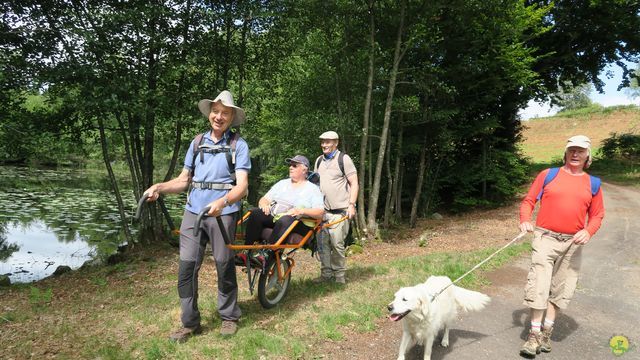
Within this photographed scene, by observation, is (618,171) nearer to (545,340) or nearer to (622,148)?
(622,148)

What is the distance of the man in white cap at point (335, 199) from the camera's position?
6.08 meters

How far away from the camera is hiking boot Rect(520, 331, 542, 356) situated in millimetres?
3820

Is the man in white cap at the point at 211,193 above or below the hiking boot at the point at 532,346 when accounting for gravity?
above

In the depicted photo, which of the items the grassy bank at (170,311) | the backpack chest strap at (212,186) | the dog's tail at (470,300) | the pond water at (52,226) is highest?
the backpack chest strap at (212,186)

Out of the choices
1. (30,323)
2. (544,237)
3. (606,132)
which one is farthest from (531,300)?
(606,132)

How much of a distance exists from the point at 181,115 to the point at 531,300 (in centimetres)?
766

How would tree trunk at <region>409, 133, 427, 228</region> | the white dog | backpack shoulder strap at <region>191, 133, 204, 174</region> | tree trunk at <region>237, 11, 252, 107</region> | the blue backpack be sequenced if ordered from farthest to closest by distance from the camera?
tree trunk at <region>409, 133, 427, 228</region>
tree trunk at <region>237, 11, 252, 107</region>
backpack shoulder strap at <region>191, 133, 204, 174</region>
the blue backpack
the white dog

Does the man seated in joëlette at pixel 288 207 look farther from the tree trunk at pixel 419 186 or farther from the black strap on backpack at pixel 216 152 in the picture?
the tree trunk at pixel 419 186

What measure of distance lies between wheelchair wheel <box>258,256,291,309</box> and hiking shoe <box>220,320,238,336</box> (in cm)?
61

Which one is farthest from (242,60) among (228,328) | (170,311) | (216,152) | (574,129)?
(574,129)

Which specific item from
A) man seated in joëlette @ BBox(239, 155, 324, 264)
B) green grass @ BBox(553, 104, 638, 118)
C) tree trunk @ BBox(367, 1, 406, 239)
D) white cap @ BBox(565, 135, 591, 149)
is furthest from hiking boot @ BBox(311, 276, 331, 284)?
green grass @ BBox(553, 104, 638, 118)

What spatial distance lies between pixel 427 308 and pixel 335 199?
2835 mm

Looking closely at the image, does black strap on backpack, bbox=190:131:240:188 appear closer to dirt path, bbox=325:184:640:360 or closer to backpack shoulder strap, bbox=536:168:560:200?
dirt path, bbox=325:184:640:360

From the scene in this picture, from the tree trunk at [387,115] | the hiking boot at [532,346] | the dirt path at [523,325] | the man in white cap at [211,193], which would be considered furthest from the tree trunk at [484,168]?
the man in white cap at [211,193]
